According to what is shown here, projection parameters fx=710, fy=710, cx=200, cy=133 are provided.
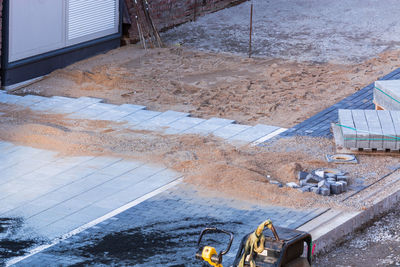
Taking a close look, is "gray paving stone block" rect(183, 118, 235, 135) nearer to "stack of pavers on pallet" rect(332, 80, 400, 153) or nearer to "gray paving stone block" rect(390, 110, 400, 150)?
"stack of pavers on pallet" rect(332, 80, 400, 153)

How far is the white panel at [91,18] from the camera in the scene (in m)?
16.7

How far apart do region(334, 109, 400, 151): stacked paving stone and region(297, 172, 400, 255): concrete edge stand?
166cm

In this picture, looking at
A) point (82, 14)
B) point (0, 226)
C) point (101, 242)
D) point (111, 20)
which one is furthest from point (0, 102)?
point (101, 242)

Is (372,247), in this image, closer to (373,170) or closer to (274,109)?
(373,170)

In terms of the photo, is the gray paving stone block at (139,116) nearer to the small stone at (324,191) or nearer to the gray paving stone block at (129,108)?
the gray paving stone block at (129,108)

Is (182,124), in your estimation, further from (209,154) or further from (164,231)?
(164,231)

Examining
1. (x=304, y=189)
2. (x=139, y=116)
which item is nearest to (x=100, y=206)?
(x=304, y=189)

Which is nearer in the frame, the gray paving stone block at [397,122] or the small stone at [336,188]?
the small stone at [336,188]

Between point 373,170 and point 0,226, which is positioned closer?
point 0,226

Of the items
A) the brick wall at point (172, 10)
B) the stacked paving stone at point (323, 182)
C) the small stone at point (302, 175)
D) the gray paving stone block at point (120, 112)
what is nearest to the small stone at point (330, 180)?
the stacked paving stone at point (323, 182)

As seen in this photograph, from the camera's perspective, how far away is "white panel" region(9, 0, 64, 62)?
1505 cm

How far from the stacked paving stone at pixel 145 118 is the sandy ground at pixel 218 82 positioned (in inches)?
16.7

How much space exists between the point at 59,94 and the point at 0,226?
6563 mm

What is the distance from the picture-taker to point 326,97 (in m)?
14.5
